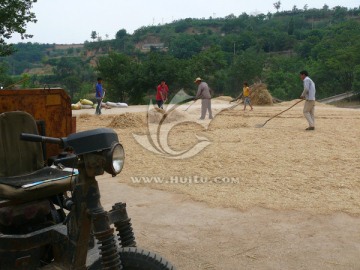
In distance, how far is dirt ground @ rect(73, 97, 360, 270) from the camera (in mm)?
4570

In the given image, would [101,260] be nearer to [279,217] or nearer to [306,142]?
[279,217]

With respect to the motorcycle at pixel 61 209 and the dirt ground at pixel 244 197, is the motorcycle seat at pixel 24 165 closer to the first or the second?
the motorcycle at pixel 61 209

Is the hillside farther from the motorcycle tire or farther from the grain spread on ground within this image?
the motorcycle tire

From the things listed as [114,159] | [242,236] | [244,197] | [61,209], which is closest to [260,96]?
[244,197]

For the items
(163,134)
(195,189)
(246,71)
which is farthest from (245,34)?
(195,189)

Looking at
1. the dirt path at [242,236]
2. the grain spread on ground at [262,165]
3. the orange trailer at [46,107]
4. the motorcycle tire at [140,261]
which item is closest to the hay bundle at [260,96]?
the grain spread on ground at [262,165]

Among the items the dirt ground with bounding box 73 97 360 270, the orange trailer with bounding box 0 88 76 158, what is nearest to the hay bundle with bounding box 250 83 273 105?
the dirt ground with bounding box 73 97 360 270

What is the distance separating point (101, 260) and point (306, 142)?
9.34 meters

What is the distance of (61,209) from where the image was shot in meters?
3.87

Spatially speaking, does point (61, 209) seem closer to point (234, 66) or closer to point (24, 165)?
point (24, 165)

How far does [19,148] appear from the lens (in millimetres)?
3857

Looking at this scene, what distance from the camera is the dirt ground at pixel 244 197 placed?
4.57m

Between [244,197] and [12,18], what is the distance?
1432 centimetres

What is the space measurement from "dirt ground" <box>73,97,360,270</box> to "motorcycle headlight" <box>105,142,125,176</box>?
79.0 inches
